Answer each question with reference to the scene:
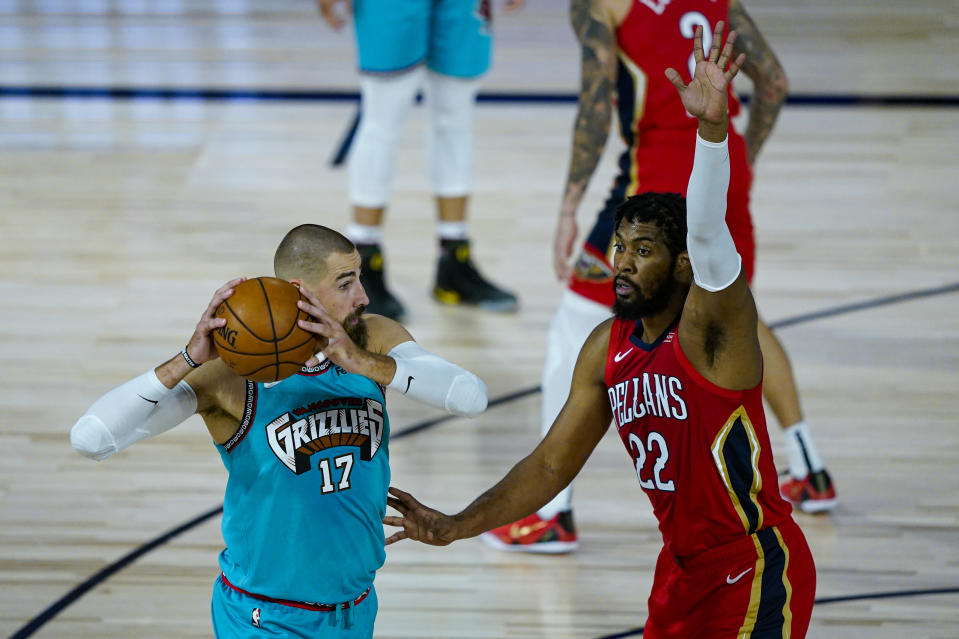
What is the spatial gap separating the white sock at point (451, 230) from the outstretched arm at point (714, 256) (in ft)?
11.2

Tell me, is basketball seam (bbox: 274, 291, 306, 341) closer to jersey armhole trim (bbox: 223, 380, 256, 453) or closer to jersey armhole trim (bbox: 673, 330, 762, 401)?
jersey armhole trim (bbox: 223, 380, 256, 453)

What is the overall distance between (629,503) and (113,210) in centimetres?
384

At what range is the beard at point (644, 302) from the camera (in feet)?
9.05

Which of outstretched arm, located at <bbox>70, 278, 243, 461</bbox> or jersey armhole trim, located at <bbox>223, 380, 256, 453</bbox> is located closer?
outstretched arm, located at <bbox>70, 278, 243, 461</bbox>

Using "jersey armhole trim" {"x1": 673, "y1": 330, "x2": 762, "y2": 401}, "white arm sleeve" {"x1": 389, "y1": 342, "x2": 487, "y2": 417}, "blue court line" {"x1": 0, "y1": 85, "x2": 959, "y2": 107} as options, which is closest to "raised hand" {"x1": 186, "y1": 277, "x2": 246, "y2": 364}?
"white arm sleeve" {"x1": 389, "y1": 342, "x2": 487, "y2": 417}

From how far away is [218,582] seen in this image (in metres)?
2.95

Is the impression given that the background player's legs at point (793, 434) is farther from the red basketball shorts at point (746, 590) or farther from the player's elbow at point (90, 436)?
the player's elbow at point (90, 436)

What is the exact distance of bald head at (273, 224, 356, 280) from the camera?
2.73m

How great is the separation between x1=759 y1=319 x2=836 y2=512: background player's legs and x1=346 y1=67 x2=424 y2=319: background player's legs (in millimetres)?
2075

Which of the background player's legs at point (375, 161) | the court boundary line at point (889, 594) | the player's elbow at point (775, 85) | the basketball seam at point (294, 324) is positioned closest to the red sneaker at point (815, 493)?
the court boundary line at point (889, 594)

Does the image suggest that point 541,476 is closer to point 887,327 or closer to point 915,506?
point 915,506

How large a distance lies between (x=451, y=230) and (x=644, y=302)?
3.36m

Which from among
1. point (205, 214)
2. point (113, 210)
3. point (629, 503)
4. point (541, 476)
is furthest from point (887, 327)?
point (113, 210)

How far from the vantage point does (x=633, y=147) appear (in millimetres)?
4000
